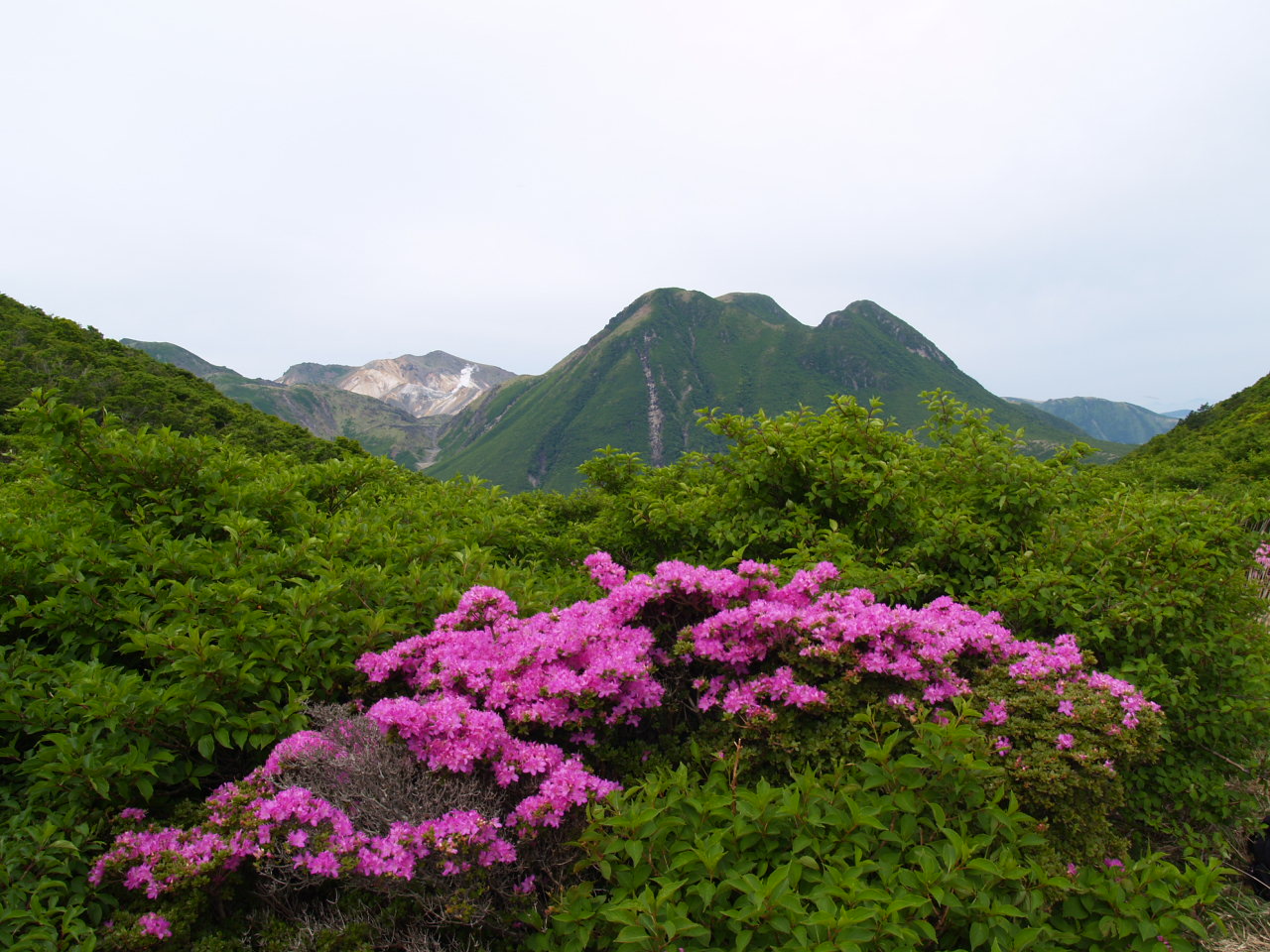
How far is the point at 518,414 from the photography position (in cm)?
19288

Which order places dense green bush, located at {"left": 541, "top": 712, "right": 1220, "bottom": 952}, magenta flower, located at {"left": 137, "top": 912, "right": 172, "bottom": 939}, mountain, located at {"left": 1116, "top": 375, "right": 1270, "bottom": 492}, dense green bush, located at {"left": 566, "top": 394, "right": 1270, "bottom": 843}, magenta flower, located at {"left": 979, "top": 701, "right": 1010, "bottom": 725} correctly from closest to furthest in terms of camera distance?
1. dense green bush, located at {"left": 541, "top": 712, "right": 1220, "bottom": 952}
2. magenta flower, located at {"left": 137, "top": 912, "right": 172, "bottom": 939}
3. magenta flower, located at {"left": 979, "top": 701, "right": 1010, "bottom": 725}
4. dense green bush, located at {"left": 566, "top": 394, "right": 1270, "bottom": 843}
5. mountain, located at {"left": 1116, "top": 375, "right": 1270, "bottom": 492}

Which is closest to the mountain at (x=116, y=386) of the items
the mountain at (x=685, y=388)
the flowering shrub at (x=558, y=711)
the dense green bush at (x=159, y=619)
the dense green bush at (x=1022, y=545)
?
the dense green bush at (x=159, y=619)

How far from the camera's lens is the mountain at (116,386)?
22.5m

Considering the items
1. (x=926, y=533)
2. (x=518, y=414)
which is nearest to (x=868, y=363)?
(x=518, y=414)

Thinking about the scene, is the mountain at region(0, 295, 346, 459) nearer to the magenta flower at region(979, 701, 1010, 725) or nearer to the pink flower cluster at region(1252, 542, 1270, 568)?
the magenta flower at region(979, 701, 1010, 725)

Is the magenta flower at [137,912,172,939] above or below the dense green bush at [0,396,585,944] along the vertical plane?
below

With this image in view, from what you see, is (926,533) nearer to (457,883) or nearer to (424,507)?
(457,883)

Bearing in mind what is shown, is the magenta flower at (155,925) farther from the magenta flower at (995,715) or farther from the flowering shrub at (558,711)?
the magenta flower at (995,715)

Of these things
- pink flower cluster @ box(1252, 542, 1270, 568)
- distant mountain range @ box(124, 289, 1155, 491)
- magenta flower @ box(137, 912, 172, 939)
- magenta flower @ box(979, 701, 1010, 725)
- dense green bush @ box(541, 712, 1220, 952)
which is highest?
distant mountain range @ box(124, 289, 1155, 491)

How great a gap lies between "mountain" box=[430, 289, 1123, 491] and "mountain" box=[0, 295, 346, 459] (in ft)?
336

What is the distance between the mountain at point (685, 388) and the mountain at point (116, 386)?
102m

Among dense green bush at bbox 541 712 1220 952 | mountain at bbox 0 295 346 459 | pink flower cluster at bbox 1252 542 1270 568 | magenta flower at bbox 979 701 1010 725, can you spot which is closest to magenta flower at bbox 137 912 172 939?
dense green bush at bbox 541 712 1220 952

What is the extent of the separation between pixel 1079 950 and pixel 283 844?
3131 mm

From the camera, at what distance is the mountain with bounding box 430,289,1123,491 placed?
494 ft
